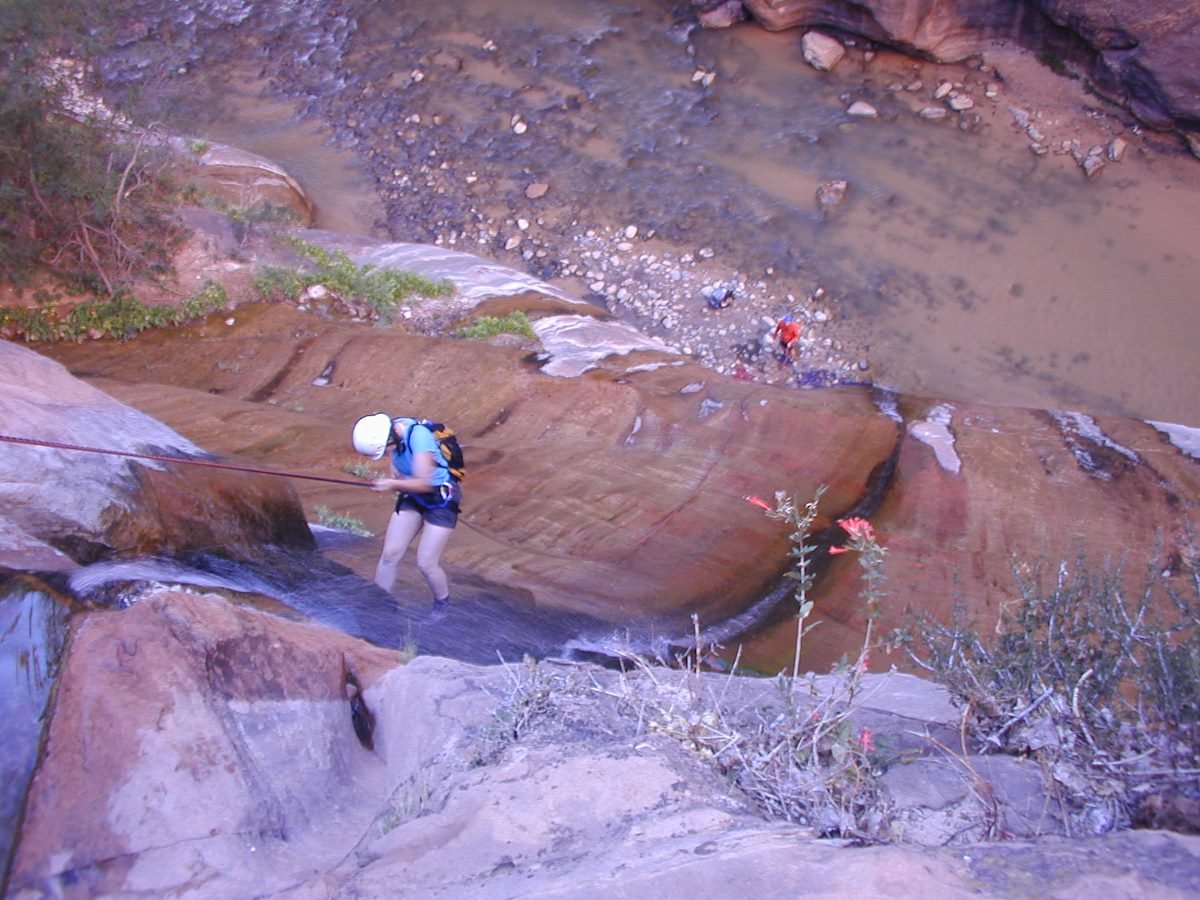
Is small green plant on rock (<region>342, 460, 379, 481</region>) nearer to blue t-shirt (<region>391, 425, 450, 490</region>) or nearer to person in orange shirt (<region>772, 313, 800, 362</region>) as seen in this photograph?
blue t-shirt (<region>391, 425, 450, 490</region>)

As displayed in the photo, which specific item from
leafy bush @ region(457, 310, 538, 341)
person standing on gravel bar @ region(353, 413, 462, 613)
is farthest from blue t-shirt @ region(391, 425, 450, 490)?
leafy bush @ region(457, 310, 538, 341)

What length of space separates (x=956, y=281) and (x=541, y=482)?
697 cm

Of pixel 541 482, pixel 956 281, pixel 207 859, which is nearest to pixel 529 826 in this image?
pixel 207 859

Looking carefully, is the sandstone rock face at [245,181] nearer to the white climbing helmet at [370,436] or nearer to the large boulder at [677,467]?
the large boulder at [677,467]

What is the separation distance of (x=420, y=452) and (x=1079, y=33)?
1210 cm

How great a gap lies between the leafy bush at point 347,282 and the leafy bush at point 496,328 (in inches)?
29.1

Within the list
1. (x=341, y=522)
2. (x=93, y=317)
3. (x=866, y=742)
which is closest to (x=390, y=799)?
(x=866, y=742)

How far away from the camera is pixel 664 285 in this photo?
11.7m

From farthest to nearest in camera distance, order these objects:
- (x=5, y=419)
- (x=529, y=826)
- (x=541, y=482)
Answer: (x=541, y=482) → (x=5, y=419) → (x=529, y=826)

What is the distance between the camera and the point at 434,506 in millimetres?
4703

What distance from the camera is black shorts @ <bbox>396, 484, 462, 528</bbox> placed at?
469 cm

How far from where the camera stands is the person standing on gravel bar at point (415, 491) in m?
4.29

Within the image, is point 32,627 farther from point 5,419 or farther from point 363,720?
point 5,419

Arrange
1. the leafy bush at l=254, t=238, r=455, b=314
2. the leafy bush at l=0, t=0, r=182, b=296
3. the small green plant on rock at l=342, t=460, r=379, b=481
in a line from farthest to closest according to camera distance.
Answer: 1. the leafy bush at l=254, t=238, r=455, b=314
2. the leafy bush at l=0, t=0, r=182, b=296
3. the small green plant on rock at l=342, t=460, r=379, b=481
